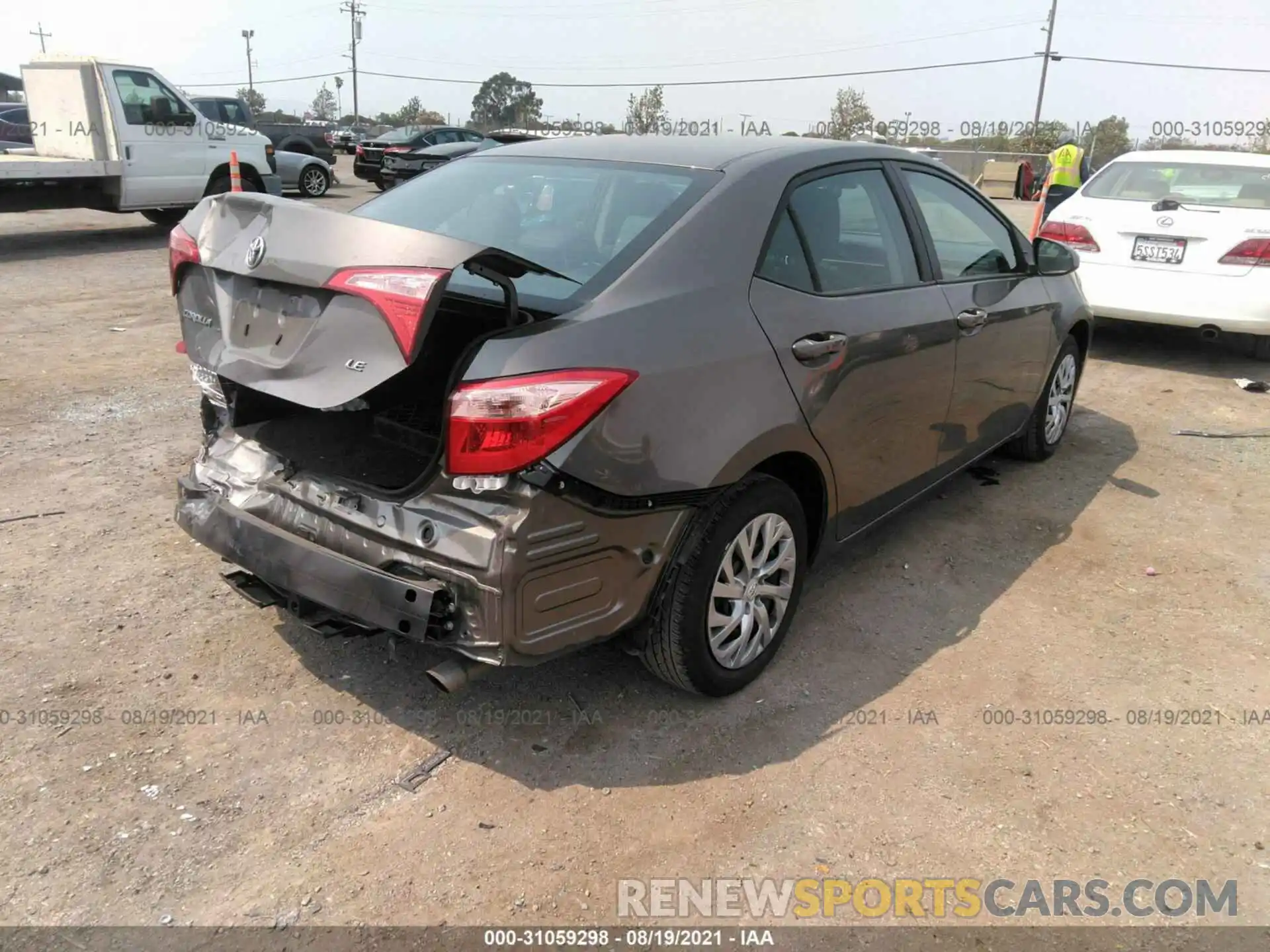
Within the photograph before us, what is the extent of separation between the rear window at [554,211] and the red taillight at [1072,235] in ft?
18.2

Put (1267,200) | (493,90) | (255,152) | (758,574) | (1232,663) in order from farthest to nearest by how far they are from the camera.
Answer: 1. (493,90)
2. (255,152)
3. (1267,200)
4. (1232,663)
5. (758,574)

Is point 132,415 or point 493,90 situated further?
point 493,90

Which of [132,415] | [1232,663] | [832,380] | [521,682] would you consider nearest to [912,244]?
[832,380]

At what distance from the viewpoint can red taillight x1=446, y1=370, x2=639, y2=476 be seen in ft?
7.70

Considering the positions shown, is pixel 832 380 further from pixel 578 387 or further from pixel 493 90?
pixel 493 90

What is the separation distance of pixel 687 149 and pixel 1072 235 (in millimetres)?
5685

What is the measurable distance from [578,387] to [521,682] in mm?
1257

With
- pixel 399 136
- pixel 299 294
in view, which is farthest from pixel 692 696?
pixel 399 136

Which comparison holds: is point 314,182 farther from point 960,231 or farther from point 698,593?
point 698,593

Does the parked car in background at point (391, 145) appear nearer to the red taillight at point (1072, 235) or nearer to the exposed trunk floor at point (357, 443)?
the red taillight at point (1072, 235)

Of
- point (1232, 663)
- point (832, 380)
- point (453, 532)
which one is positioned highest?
point (832, 380)

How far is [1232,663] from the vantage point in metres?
3.51

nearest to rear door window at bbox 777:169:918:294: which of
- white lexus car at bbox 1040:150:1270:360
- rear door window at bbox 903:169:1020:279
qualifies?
rear door window at bbox 903:169:1020:279

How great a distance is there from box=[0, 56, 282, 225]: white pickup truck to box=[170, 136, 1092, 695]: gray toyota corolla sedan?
399 inches
